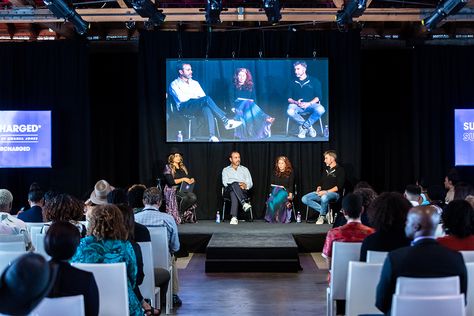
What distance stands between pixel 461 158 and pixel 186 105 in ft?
14.6

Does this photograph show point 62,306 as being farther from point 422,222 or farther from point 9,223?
point 9,223

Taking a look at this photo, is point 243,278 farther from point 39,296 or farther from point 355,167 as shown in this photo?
point 39,296

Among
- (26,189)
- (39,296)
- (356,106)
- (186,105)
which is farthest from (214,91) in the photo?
(39,296)

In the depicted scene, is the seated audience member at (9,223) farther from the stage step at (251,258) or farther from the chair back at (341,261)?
the stage step at (251,258)

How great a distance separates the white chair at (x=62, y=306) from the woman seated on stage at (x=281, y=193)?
306 inches

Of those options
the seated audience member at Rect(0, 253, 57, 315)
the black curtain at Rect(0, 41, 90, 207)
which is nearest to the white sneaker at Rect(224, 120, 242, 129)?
the black curtain at Rect(0, 41, 90, 207)

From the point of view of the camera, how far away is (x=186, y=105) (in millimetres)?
10930

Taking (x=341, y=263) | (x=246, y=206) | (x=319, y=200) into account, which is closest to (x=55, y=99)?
(x=246, y=206)

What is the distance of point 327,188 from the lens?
10297mm

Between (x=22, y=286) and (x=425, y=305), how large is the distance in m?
2.05

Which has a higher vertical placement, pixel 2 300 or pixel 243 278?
pixel 2 300

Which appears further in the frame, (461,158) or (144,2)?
(461,158)

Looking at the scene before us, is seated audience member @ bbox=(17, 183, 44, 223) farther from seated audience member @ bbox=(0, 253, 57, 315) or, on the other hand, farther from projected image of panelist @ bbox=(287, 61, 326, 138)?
projected image of panelist @ bbox=(287, 61, 326, 138)

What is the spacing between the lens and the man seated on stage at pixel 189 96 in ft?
35.8
